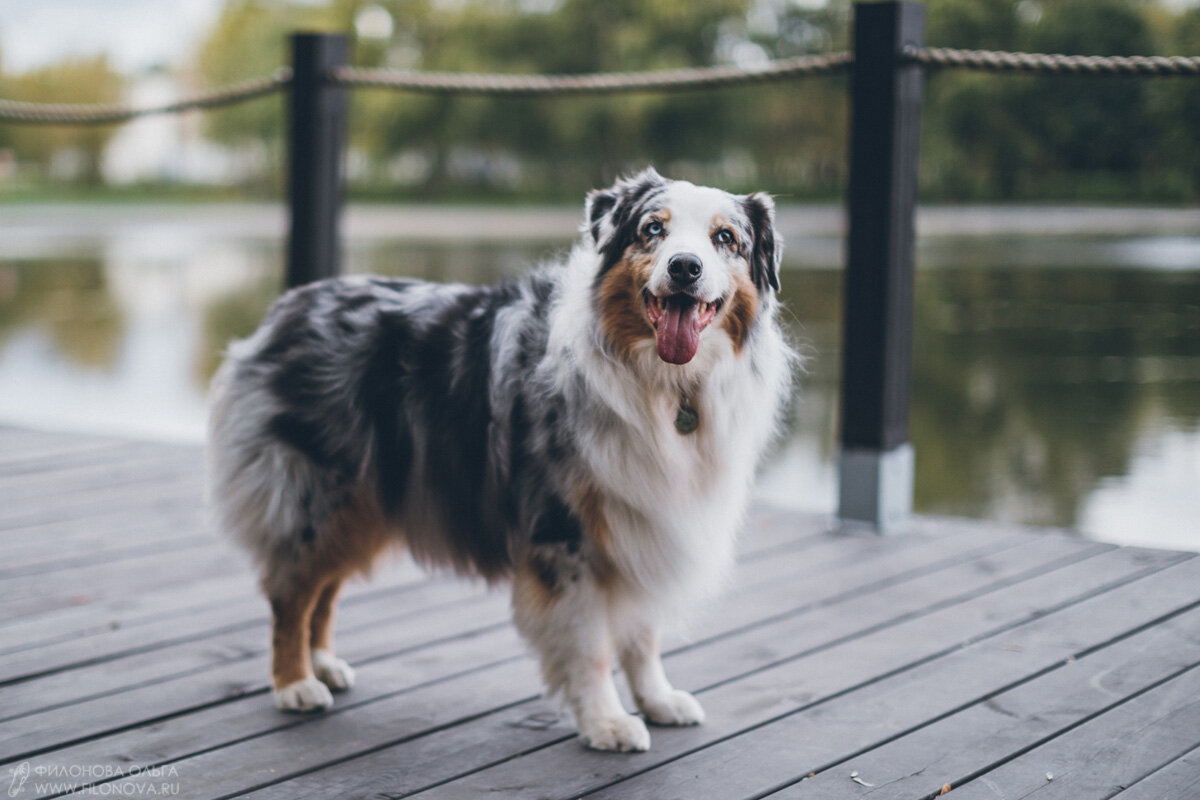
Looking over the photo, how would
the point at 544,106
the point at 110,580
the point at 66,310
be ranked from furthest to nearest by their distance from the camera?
the point at 544,106, the point at 66,310, the point at 110,580

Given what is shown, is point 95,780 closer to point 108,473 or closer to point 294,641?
point 294,641

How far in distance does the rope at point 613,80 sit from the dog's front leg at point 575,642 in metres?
2.01

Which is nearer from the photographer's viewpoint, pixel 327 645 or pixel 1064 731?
pixel 1064 731

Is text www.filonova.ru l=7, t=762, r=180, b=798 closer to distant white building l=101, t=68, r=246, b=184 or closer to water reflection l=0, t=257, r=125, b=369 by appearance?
water reflection l=0, t=257, r=125, b=369

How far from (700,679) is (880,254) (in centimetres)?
153

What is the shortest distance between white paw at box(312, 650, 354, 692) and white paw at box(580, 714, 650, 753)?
597mm

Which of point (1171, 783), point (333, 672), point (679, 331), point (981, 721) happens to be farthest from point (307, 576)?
point (1171, 783)

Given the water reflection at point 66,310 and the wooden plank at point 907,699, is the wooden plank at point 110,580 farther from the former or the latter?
the water reflection at point 66,310

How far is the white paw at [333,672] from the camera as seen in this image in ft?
8.71

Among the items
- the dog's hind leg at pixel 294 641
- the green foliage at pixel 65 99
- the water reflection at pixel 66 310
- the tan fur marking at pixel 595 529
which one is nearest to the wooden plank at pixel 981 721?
the tan fur marking at pixel 595 529

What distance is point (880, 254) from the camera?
3629mm

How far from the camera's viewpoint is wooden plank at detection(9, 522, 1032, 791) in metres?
2.32

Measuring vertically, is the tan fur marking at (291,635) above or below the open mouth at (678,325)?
below

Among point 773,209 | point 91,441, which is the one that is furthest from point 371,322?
point 91,441
